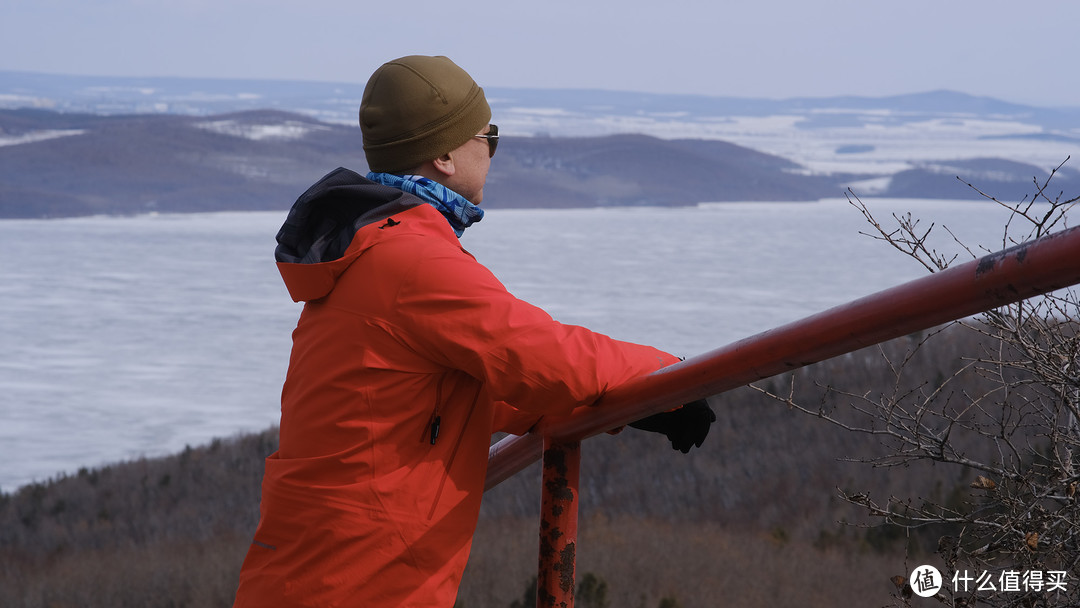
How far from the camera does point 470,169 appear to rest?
6.38 ft

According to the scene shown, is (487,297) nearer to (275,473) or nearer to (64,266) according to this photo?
(275,473)

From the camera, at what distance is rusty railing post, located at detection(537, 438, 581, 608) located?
167 cm

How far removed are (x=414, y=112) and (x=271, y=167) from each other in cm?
9312

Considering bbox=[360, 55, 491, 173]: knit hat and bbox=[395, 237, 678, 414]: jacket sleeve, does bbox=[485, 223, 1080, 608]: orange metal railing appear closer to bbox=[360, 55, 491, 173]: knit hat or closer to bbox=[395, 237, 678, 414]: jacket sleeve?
bbox=[395, 237, 678, 414]: jacket sleeve

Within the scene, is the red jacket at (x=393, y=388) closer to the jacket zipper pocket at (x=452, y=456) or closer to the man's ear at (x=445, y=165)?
the jacket zipper pocket at (x=452, y=456)

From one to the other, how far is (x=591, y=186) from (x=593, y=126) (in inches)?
2104

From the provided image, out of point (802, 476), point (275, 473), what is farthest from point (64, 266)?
point (275, 473)

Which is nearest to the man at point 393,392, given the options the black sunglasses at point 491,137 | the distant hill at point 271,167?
the black sunglasses at point 491,137

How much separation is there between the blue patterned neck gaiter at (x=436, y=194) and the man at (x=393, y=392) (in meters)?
0.14

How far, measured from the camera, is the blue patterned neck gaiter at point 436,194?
Result: 6.05 feet

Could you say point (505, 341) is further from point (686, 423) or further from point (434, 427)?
point (686, 423)

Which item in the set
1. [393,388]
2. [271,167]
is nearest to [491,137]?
[393,388]

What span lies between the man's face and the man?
0.77ft

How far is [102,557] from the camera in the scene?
9609 millimetres
